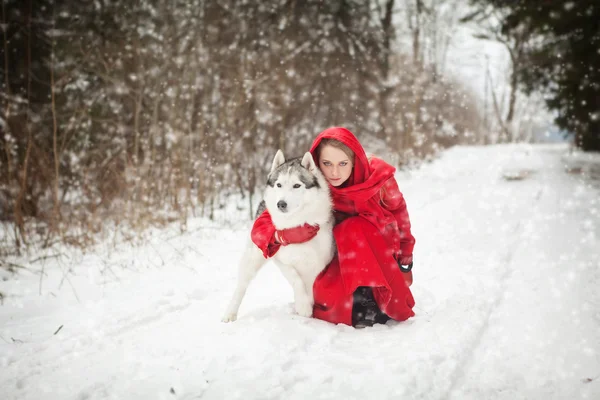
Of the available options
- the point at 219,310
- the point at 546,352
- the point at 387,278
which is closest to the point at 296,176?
the point at 387,278

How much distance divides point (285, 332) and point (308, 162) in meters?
1.27

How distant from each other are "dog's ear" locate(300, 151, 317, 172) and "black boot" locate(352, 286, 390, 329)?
1.04 meters

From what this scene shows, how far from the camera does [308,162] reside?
2.71 m

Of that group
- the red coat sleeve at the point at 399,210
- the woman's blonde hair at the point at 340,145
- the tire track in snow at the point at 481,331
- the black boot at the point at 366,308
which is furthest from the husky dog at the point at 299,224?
the tire track in snow at the point at 481,331

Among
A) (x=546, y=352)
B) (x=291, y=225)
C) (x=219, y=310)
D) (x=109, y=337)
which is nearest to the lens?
(x=546, y=352)

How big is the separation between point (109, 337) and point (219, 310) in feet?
2.73

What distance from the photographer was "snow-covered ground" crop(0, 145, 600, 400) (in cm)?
190

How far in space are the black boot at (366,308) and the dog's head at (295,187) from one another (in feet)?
2.74

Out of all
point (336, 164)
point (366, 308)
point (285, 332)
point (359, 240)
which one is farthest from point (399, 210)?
point (285, 332)

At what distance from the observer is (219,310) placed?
2.95 m

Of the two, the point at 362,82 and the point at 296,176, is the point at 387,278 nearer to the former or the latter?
the point at 296,176

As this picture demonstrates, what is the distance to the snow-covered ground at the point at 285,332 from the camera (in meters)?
1.90

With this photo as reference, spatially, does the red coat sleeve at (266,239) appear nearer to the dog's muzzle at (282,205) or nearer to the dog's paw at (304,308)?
the dog's muzzle at (282,205)

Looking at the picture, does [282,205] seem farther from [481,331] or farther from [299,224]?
[481,331]
